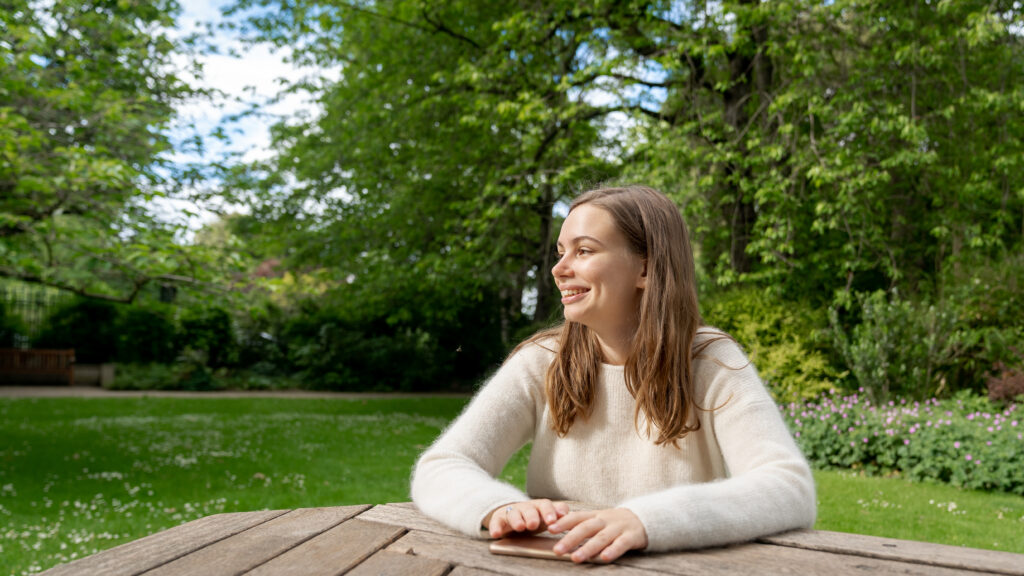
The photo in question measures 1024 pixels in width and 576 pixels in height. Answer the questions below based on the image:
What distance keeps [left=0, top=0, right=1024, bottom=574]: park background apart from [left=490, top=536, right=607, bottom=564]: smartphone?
4.19ft

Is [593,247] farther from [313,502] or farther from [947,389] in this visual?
[947,389]

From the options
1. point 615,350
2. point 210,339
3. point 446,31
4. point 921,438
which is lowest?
point 921,438

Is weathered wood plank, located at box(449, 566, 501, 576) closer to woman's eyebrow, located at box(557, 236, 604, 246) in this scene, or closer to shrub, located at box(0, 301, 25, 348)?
woman's eyebrow, located at box(557, 236, 604, 246)

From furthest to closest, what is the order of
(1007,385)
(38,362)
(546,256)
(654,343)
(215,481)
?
(38,362) < (546,256) < (1007,385) < (215,481) < (654,343)

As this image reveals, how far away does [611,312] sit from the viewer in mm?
1854

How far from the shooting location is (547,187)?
11461 millimetres

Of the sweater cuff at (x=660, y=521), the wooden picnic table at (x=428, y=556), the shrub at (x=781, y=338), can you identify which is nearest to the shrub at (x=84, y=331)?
the shrub at (x=781, y=338)

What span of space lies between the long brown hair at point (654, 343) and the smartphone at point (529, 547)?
1.82 feet

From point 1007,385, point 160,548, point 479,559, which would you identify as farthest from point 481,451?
point 1007,385

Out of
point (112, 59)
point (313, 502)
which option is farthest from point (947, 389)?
point (112, 59)

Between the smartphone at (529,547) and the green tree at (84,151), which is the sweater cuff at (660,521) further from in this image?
the green tree at (84,151)

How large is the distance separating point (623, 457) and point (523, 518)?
0.57 metres

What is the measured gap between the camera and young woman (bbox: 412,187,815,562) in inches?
67.6

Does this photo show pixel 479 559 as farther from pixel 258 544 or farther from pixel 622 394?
pixel 622 394
